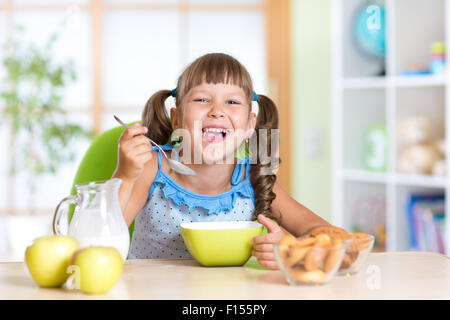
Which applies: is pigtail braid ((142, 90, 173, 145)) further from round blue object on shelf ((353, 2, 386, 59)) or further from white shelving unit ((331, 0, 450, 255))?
round blue object on shelf ((353, 2, 386, 59))

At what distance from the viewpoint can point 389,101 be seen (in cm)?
271

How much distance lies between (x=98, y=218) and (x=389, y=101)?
2089 millimetres

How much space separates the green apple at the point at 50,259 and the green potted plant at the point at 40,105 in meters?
2.48

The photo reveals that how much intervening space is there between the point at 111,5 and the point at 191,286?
3.13 m

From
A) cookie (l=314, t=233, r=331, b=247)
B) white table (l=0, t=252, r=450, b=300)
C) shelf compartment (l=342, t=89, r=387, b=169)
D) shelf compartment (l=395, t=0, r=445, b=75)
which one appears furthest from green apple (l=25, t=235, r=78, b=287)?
shelf compartment (l=342, t=89, r=387, b=169)

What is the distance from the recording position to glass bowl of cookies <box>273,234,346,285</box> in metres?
0.81

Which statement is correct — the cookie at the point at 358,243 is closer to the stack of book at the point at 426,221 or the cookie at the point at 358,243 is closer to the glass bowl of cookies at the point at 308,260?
the glass bowl of cookies at the point at 308,260

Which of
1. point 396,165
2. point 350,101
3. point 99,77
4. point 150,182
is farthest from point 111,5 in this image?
point 150,182

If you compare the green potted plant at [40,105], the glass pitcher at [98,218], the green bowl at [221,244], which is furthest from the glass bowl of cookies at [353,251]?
the green potted plant at [40,105]

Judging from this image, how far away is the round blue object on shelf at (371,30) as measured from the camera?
2786mm

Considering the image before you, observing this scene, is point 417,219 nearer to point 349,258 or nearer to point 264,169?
point 264,169

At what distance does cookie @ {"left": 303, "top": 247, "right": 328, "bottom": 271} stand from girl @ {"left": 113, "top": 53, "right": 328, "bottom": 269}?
43cm

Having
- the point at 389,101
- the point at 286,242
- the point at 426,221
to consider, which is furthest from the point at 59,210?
the point at 389,101

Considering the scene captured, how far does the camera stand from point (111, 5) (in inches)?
145
